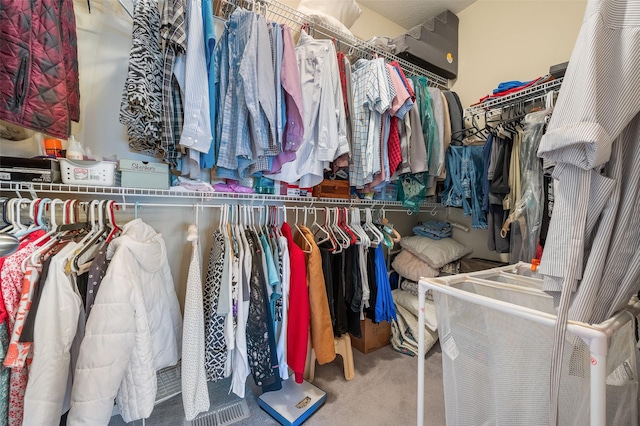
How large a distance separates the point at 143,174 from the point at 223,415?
1.23 metres

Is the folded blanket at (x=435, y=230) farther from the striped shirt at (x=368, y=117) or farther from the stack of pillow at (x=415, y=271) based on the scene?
the striped shirt at (x=368, y=117)

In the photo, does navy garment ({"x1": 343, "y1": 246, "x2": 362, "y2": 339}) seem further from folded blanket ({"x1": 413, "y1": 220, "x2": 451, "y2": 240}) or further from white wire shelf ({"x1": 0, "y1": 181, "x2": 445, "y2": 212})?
folded blanket ({"x1": 413, "y1": 220, "x2": 451, "y2": 240})

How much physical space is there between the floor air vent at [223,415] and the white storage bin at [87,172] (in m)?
1.17

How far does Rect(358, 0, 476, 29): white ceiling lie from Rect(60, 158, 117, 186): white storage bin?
227cm

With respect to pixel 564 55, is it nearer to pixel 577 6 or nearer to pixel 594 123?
pixel 577 6

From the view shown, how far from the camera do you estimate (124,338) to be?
0.82 metres

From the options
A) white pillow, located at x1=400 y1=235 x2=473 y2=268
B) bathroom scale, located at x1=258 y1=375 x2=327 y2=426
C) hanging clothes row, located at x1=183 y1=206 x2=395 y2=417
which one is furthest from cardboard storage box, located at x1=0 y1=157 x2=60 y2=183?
white pillow, located at x1=400 y1=235 x2=473 y2=268

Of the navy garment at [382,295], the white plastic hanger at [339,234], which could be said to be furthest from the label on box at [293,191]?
the navy garment at [382,295]

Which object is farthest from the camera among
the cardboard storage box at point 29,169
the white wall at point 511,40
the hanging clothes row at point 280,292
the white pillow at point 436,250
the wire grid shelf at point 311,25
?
the white pillow at point 436,250

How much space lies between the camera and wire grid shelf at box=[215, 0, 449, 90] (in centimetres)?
137

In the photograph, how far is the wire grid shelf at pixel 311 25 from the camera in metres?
1.37

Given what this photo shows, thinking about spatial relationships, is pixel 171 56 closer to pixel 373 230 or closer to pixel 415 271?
pixel 373 230

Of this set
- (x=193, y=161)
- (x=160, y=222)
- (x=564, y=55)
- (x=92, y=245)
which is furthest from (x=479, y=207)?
(x=92, y=245)

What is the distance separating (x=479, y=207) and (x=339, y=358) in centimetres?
144
